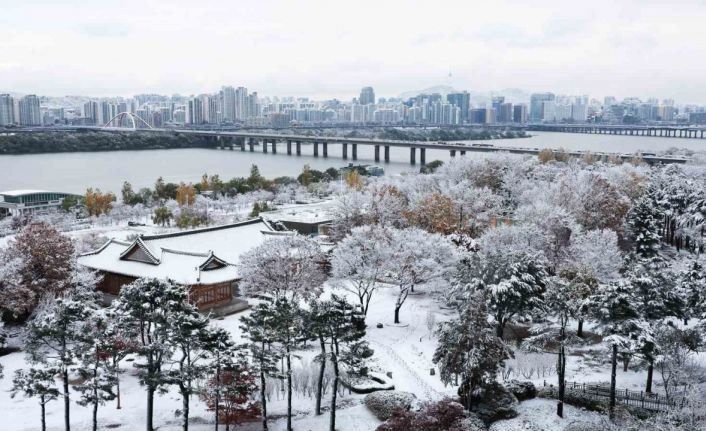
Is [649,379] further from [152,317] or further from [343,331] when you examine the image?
[152,317]

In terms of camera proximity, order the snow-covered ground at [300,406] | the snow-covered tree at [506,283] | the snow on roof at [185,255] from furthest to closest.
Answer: the snow on roof at [185,255], the snow-covered tree at [506,283], the snow-covered ground at [300,406]

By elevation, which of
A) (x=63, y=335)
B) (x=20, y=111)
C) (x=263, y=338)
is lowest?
(x=263, y=338)

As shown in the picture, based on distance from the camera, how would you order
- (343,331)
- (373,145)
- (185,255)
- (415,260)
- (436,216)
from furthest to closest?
(373,145)
(436,216)
(185,255)
(415,260)
(343,331)

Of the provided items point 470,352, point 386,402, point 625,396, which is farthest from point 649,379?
point 386,402

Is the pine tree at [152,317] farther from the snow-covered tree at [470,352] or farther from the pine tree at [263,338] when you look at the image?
the snow-covered tree at [470,352]

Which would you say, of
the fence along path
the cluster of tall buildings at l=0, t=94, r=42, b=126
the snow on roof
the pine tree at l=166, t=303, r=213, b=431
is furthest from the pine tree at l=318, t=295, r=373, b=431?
the cluster of tall buildings at l=0, t=94, r=42, b=126

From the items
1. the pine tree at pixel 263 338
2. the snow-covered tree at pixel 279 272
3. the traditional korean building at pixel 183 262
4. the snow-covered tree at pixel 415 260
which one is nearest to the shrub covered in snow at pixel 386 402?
the pine tree at pixel 263 338

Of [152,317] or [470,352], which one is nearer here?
[152,317]

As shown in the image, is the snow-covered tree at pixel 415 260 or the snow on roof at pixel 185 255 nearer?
the snow on roof at pixel 185 255
